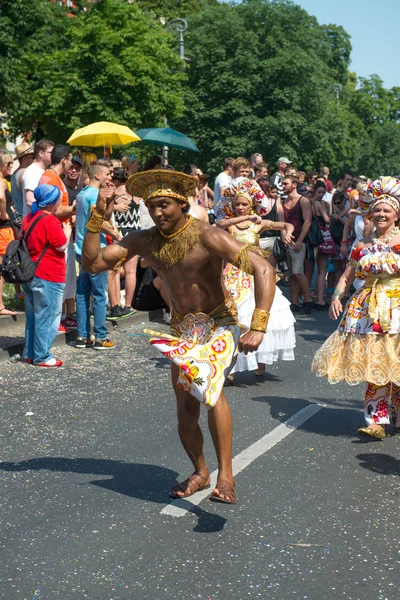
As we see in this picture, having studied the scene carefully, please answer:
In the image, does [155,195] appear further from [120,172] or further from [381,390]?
[120,172]

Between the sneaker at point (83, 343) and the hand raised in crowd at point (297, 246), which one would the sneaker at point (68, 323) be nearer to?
the sneaker at point (83, 343)

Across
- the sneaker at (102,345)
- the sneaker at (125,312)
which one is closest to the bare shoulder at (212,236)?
the sneaker at (102,345)

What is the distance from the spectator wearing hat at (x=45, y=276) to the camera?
31.3 feet

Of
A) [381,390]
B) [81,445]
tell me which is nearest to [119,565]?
[81,445]

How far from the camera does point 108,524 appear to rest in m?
5.03

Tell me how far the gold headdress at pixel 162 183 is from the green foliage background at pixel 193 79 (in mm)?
25970

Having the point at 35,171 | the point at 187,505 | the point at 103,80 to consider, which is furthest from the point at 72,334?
the point at 103,80

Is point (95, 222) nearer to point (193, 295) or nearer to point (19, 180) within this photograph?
point (193, 295)

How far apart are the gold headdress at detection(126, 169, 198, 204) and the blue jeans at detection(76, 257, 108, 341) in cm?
560

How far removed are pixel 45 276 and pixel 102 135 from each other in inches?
259

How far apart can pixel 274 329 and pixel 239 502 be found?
3741 mm

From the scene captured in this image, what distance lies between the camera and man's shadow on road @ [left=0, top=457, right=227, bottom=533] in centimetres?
543

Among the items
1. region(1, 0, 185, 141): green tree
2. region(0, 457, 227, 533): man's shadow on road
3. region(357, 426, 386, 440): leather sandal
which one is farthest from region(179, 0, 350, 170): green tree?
region(0, 457, 227, 533): man's shadow on road

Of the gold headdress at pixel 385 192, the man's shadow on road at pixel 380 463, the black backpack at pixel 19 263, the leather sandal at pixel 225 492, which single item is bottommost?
the man's shadow on road at pixel 380 463
